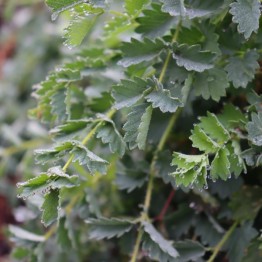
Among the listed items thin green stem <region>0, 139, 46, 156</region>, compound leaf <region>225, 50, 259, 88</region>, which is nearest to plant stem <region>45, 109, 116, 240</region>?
compound leaf <region>225, 50, 259, 88</region>

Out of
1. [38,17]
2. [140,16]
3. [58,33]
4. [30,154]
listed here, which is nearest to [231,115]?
[140,16]

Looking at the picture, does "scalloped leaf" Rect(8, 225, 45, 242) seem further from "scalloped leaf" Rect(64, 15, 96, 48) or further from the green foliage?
"scalloped leaf" Rect(64, 15, 96, 48)

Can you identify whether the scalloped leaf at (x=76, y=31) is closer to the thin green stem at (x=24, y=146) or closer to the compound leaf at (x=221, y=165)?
the compound leaf at (x=221, y=165)

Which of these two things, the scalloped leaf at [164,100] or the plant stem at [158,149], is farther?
the plant stem at [158,149]

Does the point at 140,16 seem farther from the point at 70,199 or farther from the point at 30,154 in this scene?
the point at 30,154

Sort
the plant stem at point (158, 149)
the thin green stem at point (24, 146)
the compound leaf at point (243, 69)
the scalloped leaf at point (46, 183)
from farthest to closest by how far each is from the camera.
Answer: the thin green stem at point (24, 146) < the plant stem at point (158, 149) < the compound leaf at point (243, 69) < the scalloped leaf at point (46, 183)

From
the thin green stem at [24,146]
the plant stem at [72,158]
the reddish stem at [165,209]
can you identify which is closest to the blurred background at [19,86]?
the thin green stem at [24,146]

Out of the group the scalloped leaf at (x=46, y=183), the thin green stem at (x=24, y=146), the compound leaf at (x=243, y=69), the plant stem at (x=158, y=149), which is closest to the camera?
the scalloped leaf at (x=46, y=183)
